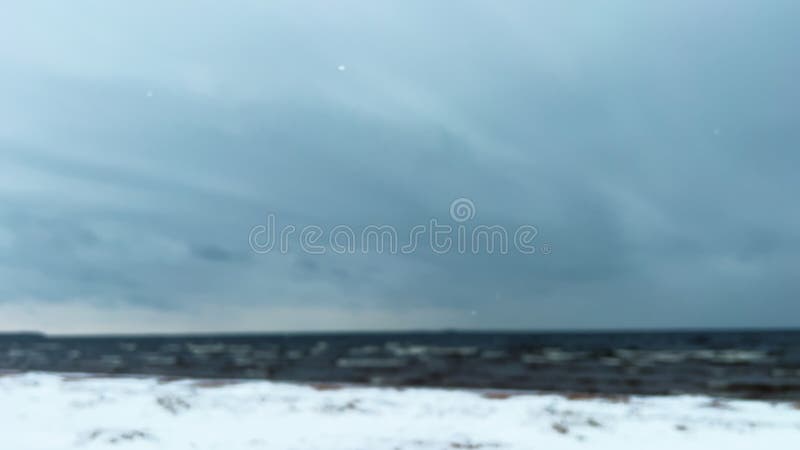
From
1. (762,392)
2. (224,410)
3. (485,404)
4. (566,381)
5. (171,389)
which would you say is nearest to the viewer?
(224,410)

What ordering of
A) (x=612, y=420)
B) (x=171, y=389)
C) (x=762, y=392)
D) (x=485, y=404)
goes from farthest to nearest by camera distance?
1. (x=762, y=392)
2. (x=171, y=389)
3. (x=485, y=404)
4. (x=612, y=420)

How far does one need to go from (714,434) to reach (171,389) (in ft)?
25.8

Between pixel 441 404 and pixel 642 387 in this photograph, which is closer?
pixel 441 404

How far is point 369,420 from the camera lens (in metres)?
6.78

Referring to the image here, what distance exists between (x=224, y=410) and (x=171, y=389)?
2589 millimetres

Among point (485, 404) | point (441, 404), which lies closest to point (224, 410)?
point (441, 404)

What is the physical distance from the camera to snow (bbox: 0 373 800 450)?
5.69 m

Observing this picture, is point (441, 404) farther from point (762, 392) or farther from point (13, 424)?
point (762, 392)

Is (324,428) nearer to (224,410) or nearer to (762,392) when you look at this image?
(224,410)

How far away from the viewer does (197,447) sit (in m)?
5.50

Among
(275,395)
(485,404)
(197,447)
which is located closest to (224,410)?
(275,395)

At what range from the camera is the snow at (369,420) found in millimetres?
5688

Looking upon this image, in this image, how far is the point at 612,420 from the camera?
22.4ft

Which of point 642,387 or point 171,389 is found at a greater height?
point 171,389
